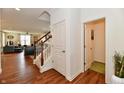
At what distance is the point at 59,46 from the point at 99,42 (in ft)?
9.44

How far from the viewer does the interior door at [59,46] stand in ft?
12.1

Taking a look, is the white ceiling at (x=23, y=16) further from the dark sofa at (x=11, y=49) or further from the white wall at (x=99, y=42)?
the dark sofa at (x=11, y=49)

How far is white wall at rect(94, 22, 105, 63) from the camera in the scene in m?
5.78

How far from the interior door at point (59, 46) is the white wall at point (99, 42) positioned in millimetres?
2698

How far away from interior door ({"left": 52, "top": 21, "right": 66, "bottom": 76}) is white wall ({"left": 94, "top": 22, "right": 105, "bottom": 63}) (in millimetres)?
2698

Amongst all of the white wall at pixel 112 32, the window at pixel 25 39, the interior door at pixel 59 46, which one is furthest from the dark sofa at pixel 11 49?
the white wall at pixel 112 32

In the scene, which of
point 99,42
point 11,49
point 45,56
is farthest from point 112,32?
point 11,49

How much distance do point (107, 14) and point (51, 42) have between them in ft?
7.75

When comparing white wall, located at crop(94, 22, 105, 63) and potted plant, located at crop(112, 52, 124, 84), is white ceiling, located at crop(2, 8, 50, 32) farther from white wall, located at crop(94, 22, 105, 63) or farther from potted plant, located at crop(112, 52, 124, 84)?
potted plant, located at crop(112, 52, 124, 84)

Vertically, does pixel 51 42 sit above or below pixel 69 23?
below
